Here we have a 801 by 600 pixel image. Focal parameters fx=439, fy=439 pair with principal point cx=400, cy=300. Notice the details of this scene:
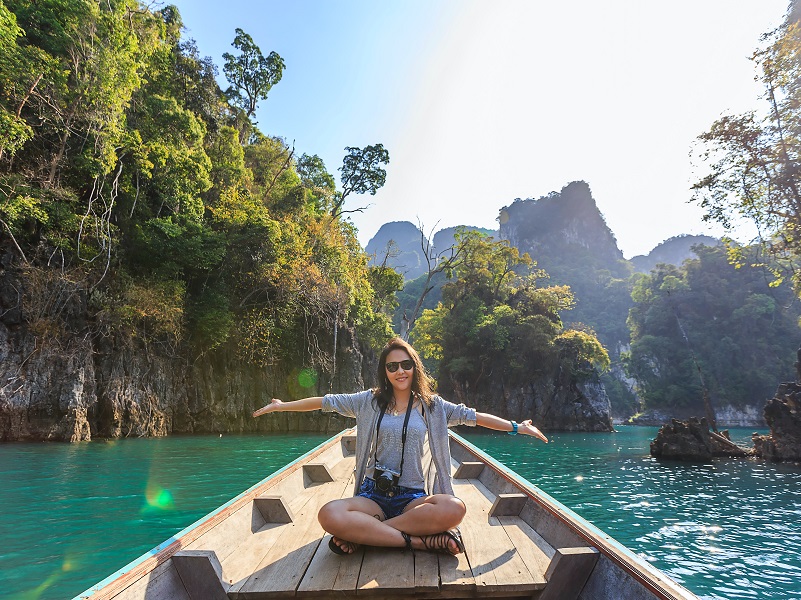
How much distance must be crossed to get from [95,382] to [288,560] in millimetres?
13500

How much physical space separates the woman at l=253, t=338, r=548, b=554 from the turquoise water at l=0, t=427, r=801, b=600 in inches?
91.4

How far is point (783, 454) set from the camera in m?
12.9

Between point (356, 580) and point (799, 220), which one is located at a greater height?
point (799, 220)

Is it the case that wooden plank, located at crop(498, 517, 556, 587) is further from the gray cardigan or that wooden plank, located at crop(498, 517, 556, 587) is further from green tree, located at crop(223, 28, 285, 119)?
green tree, located at crop(223, 28, 285, 119)

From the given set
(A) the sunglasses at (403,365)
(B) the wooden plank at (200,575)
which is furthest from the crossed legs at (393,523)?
(A) the sunglasses at (403,365)

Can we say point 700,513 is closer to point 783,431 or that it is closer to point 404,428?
point 404,428

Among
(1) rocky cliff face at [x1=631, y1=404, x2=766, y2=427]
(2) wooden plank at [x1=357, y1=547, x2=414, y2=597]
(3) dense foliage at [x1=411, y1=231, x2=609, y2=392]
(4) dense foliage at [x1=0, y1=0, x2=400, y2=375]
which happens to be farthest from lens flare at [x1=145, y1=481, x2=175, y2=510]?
(1) rocky cliff face at [x1=631, y1=404, x2=766, y2=427]

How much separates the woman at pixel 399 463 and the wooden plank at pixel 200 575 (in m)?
0.53

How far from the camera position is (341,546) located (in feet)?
7.36

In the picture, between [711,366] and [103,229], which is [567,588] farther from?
[711,366]

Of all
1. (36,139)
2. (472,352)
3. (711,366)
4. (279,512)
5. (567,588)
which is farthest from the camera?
(711,366)

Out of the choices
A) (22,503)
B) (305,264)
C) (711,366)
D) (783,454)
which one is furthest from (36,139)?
(711,366)

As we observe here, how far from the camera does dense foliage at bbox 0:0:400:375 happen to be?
11398 millimetres

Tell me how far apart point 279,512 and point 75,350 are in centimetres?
1258
